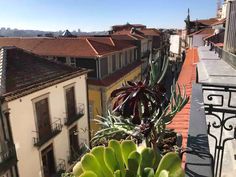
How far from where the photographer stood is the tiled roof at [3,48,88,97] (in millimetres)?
8789

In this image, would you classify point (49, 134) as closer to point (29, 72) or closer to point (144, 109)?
point (29, 72)

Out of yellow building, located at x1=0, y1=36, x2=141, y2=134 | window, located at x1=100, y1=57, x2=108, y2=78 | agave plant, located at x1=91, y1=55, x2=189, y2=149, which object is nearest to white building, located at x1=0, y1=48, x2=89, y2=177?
yellow building, located at x1=0, y1=36, x2=141, y2=134

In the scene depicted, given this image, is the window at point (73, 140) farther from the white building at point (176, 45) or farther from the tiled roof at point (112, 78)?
the white building at point (176, 45)

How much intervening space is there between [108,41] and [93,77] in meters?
6.21

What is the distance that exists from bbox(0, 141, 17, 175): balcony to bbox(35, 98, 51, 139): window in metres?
1.53

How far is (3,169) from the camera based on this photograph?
803cm

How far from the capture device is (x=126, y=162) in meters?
1.35

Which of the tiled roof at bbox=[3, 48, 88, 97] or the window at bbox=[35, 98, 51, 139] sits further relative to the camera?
the window at bbox=[35, 98, 51, 139]

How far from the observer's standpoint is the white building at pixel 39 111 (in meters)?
8.52

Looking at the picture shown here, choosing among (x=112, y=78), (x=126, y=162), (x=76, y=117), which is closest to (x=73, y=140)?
(x=76, y=117)

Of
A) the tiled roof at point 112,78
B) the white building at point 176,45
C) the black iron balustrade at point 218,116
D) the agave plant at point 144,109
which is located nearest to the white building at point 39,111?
the tiled roof at point 112,78

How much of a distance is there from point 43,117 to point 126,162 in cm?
932

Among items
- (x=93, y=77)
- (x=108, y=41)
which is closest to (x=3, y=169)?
(x=93, y=77)

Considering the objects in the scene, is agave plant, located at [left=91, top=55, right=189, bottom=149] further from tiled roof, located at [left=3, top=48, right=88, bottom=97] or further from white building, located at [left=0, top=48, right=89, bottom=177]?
tiled roof, located at [left=3, top=48, right=88, bottom=97]
